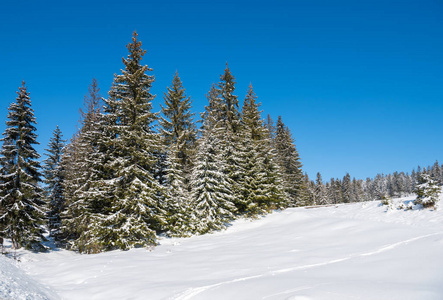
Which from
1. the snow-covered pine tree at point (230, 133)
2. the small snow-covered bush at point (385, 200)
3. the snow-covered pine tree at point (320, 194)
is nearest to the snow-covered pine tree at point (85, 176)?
the snow-covered pine tree at point (230, 133)

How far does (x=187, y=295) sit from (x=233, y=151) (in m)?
19.7

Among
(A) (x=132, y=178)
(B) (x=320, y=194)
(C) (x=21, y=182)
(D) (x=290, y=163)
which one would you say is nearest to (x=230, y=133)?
(A) (x=132, y=178)

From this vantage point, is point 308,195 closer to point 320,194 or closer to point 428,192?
point 320,194

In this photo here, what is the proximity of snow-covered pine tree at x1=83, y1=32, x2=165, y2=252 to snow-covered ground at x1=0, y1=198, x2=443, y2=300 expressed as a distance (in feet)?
8.75

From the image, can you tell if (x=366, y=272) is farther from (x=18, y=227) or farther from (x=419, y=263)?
(x=18, y=227)

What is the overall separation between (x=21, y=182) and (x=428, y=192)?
100ft

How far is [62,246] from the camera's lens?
2445 centimetres

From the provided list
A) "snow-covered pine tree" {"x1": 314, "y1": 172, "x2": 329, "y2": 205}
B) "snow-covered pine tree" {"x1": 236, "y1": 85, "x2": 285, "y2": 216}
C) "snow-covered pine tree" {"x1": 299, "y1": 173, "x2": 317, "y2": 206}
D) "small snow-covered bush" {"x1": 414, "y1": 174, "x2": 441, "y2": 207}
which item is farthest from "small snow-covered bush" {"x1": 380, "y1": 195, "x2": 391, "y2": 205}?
"snow-covered pine tree" {"x1": 314, "y1": 172, "x2": 329, "y2": 205}

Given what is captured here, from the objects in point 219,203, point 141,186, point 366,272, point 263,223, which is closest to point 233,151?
point 219,203

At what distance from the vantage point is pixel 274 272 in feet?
27.8

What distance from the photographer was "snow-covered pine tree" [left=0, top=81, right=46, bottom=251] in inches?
719

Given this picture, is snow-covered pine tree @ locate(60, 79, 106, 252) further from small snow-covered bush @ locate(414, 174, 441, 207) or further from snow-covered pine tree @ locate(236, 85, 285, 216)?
small snow-covered bush @ locate(414, 174, 441, 207)

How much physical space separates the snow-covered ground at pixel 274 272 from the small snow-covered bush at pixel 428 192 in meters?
3.51

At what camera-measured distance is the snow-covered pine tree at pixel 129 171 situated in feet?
54.5
